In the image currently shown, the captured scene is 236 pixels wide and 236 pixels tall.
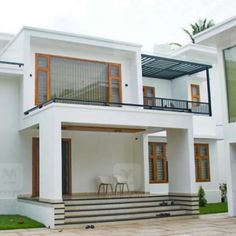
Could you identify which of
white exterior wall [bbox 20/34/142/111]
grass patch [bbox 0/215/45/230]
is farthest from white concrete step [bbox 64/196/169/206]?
white exterior wall [bbox 20/34/142/111]

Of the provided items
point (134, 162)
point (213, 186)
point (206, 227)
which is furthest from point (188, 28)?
point (206, 227)

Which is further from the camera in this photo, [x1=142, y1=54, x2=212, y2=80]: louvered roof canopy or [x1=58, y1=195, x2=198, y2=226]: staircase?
[x1=142, y1=54, x2=212, y2=80]: louvered roof canopy

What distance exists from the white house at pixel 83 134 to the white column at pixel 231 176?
3.43 feet

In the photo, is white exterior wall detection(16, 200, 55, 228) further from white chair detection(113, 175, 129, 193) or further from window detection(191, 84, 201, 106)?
window detection(191, 84, 201, 106)

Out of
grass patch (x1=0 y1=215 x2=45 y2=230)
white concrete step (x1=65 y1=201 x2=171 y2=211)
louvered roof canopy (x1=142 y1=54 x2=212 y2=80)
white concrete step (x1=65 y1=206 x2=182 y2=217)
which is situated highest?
louvered roof canopy (x1=142 y1=54 x2=212 y2=80)

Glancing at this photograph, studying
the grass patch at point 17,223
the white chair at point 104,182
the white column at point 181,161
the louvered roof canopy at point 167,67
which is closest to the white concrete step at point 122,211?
the white column at point 181,161

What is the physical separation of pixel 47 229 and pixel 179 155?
5.00m

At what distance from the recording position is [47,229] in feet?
34.9

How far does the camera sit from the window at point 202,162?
59.8ft

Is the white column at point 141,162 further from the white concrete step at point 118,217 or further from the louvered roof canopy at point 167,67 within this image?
the louvered roof canopy at point 167,67

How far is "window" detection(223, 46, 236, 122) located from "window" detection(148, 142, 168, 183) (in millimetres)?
4621

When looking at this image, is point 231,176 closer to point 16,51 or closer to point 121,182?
point 121,182

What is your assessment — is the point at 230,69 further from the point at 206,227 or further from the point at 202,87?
the point at 202,87

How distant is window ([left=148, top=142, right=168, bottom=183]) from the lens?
17.0 metres
